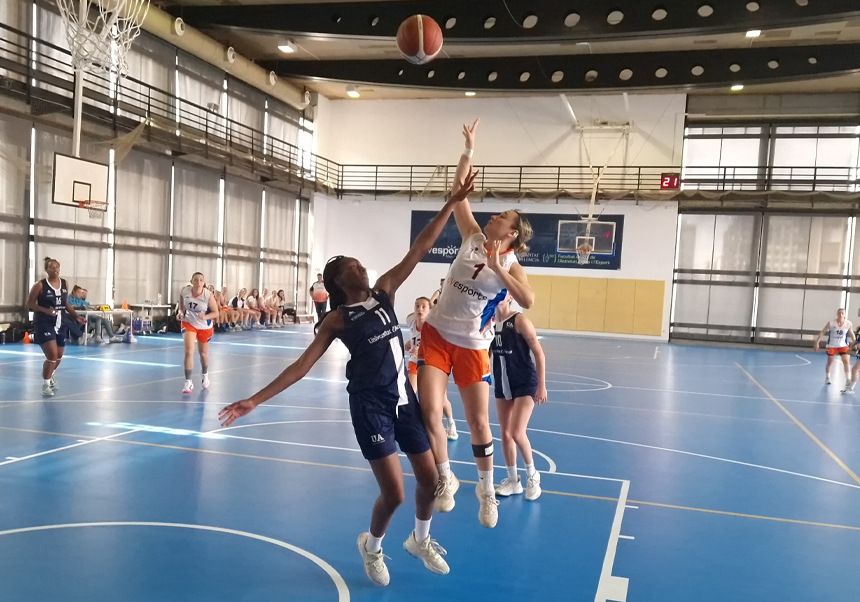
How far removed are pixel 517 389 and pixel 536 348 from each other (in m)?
0.37

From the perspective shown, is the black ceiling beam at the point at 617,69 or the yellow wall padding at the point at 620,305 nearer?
the black ceiling beam at the point at 617,69

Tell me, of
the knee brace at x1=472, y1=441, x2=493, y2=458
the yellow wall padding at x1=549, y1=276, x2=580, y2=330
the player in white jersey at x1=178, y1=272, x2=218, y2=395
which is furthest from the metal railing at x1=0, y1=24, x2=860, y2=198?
the knee brace at x1=472, y1=441, x2=493, y2=458

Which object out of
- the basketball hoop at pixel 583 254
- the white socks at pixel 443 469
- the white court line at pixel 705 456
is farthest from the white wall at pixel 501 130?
the white socks at pixel 443 469

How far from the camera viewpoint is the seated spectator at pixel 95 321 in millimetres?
15844

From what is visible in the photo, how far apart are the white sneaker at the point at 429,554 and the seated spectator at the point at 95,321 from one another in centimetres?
1432

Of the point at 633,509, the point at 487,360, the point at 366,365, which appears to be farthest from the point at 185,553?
the point at 633,509

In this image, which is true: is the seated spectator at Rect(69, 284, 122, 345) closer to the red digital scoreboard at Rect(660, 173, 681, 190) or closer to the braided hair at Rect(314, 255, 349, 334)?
the braided hair at Rect(314, 255, 349, 334)

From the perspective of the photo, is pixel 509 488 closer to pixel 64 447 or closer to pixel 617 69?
pixel 64 447

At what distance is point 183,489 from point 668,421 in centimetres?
645

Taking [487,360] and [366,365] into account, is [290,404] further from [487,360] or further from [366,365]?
[366,365]

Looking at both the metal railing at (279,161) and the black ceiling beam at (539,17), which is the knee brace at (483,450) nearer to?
the metal railing at (279,161)

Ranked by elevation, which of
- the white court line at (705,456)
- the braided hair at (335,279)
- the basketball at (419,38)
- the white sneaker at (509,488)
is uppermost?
the basketball at (419,38)

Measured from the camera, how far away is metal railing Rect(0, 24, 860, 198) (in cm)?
1515

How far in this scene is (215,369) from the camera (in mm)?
12000
